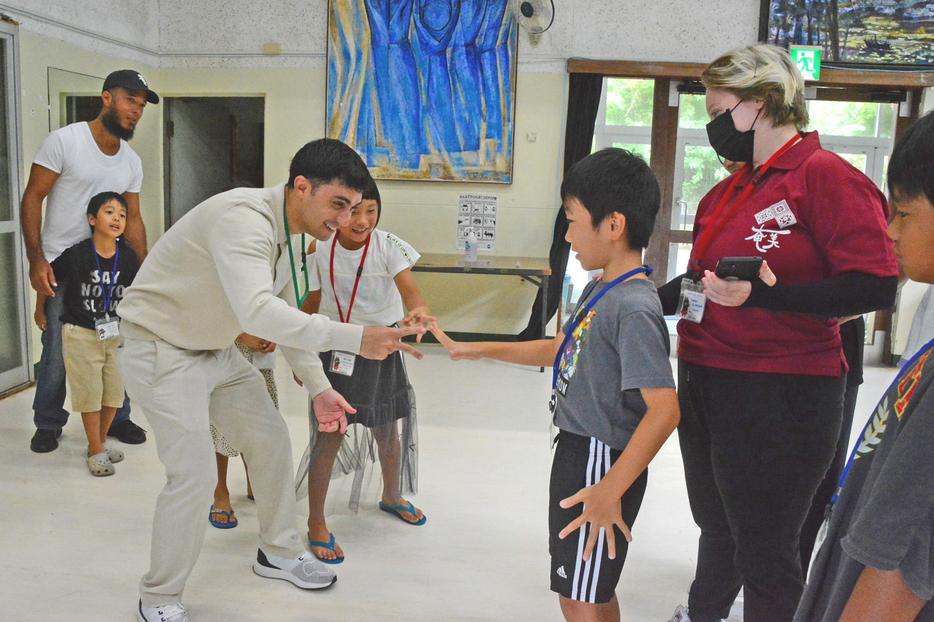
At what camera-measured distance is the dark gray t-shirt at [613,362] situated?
1.31m

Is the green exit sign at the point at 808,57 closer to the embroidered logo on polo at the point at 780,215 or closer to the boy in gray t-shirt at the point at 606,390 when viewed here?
the embroidered logo on polo at the point at 780,215

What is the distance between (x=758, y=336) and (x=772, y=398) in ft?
0.43

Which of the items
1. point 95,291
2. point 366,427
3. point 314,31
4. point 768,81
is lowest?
point 366,427

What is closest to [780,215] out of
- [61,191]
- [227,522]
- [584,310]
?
[584,310]

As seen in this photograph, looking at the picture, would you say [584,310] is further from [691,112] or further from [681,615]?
[691,112]

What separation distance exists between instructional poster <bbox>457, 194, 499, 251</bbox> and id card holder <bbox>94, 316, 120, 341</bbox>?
3.44 metres

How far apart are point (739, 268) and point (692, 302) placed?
17 cm

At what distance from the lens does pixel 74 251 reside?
3191mm

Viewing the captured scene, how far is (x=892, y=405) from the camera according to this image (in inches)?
35.3

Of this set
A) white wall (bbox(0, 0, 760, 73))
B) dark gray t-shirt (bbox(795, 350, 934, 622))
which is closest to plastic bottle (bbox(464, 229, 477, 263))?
white wall (bbox(0, 0, 760, 73))

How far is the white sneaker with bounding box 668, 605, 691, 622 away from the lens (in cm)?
195

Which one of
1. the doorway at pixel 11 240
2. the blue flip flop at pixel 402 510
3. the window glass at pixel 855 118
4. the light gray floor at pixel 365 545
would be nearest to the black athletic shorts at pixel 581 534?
the light gray floor at pixel 365 545

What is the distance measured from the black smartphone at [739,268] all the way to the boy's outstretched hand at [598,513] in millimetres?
476

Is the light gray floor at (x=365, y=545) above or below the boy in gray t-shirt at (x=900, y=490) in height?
below
